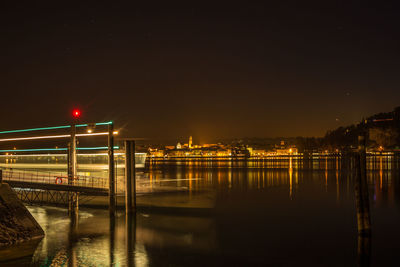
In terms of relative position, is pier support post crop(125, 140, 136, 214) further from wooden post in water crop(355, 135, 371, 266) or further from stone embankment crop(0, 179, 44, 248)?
wooden post in water crop(355, 135, 371, 266)

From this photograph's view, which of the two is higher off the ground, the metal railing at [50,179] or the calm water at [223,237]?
the metal railing at [50,179]

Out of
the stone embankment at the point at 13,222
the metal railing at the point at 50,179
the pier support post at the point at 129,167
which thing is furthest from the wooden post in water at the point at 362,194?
the metal railing at the point at 50,179

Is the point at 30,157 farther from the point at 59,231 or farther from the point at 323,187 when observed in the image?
the point at 323,187

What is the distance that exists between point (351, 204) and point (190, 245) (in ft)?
66.8

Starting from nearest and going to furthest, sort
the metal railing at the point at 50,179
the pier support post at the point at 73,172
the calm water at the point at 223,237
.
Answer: the calm water at the point at 223,237
the pier support post at the point at 73,172
the metal railing at the point at 50,179

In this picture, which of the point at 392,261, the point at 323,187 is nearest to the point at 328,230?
the point at 392,261

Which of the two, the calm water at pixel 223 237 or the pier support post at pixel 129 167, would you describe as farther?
the pier support post at pixel 129 167

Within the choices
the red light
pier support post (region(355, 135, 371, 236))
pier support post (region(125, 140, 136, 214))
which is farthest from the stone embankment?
pier support post (region(355, 135, 371, 236))

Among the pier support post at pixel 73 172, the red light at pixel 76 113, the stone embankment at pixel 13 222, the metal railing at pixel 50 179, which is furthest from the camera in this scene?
the metal railing at pixel 50 179

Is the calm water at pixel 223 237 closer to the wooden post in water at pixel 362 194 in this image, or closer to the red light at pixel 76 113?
the wooden post in water at pixel 362 194

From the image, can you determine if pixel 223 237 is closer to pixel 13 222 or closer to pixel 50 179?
pixel 13 222

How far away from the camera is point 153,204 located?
3309 cm

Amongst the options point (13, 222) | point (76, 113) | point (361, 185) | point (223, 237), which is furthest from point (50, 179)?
point (361, 185)

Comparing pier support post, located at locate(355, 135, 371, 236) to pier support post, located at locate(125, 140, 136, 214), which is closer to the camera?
pier support post, located at locate(355, 135, 371, 236)
